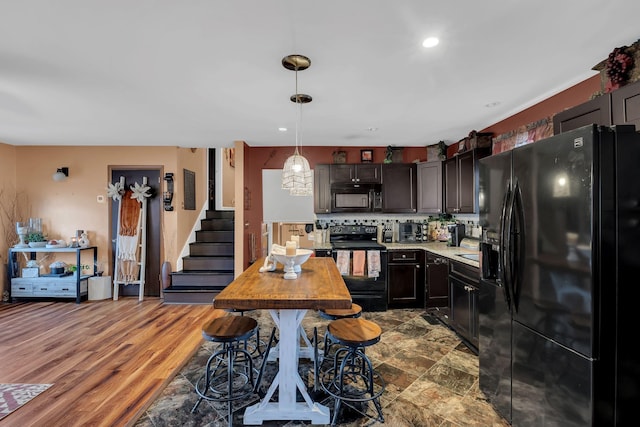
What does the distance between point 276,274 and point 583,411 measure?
1.95 m

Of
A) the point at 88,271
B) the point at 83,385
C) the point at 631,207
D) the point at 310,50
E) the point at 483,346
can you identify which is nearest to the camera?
the point at 631,207

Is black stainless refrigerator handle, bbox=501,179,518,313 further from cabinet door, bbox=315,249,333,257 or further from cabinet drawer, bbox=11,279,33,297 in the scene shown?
cabinet drawer, bbox=11,279,33,297

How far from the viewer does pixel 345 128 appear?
13.2ft

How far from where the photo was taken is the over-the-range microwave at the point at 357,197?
4.77 meters

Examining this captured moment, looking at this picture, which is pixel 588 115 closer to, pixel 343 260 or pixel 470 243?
pixel 470 243

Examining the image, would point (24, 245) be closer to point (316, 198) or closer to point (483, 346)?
point (316, 198)

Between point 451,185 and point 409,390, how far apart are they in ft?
9.15

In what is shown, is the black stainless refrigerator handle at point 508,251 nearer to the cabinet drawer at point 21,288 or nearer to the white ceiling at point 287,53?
the white ceiling at point 287,53

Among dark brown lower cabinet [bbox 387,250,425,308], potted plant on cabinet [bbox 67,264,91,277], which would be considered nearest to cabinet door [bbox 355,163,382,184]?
dark brown lower cabinet [bbox 387,250,425,308]

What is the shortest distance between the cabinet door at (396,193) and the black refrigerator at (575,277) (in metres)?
2.84

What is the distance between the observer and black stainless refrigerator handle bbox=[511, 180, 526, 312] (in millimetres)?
1828

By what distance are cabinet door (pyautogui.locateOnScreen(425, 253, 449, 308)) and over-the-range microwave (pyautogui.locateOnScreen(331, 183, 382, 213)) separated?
1157 mm

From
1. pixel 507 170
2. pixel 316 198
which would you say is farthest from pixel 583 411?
pixel 316 198

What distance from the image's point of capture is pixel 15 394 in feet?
7.73
